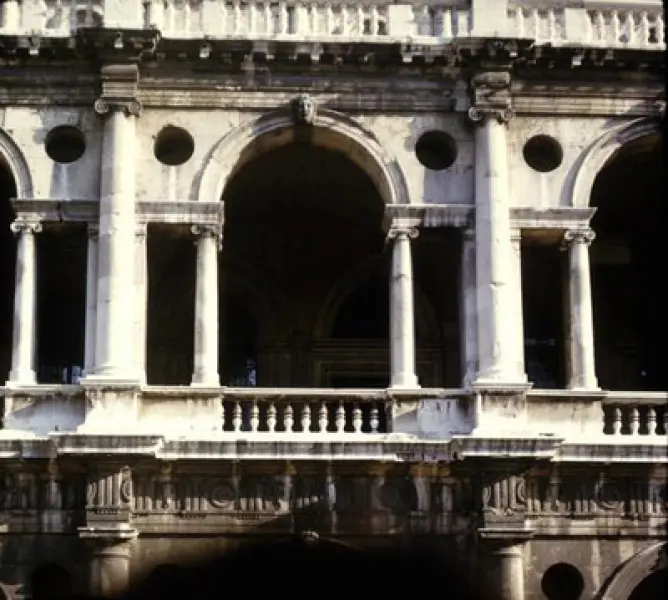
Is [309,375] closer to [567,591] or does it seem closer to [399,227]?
[399,227]

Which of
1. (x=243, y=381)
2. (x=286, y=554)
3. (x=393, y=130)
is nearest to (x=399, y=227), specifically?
(x=393, y=130)

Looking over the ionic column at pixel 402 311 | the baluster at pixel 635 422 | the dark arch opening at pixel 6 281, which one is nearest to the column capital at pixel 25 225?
the dark arch opening at pixel 6 281

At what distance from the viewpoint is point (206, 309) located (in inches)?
799

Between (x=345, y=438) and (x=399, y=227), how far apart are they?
301 centimetres

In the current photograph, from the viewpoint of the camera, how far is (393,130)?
2105 cm

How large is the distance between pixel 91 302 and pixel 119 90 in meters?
2.86

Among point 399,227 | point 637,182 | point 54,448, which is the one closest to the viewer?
point 54,448

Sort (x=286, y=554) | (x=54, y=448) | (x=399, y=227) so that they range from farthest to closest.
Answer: (x=399, y=227) < (x=54, y=448) < (x=286, y=554)

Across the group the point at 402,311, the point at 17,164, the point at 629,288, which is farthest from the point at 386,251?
the point at 17,164

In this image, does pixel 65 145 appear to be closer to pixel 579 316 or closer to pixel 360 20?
pixel 360 20

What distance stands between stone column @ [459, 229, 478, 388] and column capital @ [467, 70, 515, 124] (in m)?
1.58

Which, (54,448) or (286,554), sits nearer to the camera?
(286,554)

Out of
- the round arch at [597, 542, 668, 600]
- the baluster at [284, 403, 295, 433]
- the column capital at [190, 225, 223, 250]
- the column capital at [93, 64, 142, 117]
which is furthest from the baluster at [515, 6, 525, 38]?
the round arch at [597, 542, 668, 600]

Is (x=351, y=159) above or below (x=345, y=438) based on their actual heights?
above
